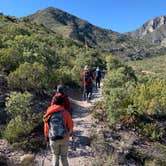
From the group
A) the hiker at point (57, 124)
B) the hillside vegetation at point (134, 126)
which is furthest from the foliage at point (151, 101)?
the hiker at point (57, 124)

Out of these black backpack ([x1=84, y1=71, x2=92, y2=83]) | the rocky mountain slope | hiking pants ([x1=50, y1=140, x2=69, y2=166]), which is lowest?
hiking pants ([x1=50, y1=140, x2=69, y2=166])

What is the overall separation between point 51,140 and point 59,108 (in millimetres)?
706

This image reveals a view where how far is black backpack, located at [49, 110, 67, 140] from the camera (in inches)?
291

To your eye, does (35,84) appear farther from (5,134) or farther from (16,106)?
(5,134)

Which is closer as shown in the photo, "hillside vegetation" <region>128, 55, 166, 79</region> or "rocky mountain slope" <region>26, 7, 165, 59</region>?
"hillside vegetation" <region>128, 55, 166, 79</region>

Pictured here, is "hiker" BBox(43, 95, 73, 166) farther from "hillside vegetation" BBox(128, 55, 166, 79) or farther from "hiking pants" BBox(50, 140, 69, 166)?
"hillside vegetation" BBox(128, 55, 166, 79)

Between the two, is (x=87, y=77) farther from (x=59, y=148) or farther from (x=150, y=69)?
(x=150, y=69)

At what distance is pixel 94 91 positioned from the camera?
1955cm

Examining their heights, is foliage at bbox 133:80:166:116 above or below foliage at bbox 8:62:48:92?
below

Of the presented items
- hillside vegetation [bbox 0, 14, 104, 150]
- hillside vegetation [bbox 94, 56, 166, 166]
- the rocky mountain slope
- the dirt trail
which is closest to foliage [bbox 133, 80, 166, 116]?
hillside vegetation [bbox 94, 56, 166, 166]

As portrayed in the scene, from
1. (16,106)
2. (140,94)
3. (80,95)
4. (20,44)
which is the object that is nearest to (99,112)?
(140,94)

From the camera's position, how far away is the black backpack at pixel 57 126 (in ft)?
24.2

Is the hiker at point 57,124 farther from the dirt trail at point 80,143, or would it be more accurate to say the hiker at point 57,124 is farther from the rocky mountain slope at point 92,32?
the rocky mountain slope at point 92,32

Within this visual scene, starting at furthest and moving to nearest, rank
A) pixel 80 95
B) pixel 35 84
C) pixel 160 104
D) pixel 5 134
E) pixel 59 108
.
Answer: pixel 80 95
pixel 35 84
pixel 160 104
pixel 5 134
pixel 59 108
